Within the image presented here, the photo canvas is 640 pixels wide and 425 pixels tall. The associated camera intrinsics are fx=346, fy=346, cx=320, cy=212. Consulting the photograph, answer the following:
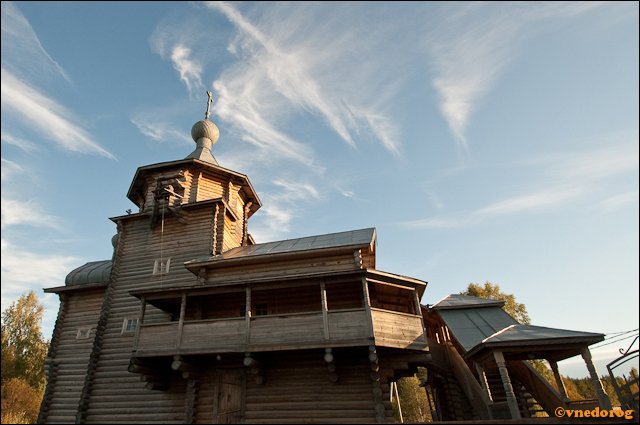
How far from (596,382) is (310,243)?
11641mm

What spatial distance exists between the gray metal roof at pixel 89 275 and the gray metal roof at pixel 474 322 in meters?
18.1

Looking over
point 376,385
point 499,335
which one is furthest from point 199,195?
point 499,335

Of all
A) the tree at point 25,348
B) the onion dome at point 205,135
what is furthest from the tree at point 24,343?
the onion dome at point 205,135

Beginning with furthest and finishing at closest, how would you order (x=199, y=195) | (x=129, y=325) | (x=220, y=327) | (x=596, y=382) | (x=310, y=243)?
1. (x=199, y=195)
2. (x=310, y=243)
3. (x=129, y=325)
4. (x=220, y=327)
5. (x=596, y=382)

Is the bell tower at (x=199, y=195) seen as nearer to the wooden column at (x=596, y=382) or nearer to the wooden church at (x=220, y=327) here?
the wooden church at (x=220, y=327)

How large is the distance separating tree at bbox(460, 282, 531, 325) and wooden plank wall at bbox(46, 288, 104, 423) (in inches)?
1128

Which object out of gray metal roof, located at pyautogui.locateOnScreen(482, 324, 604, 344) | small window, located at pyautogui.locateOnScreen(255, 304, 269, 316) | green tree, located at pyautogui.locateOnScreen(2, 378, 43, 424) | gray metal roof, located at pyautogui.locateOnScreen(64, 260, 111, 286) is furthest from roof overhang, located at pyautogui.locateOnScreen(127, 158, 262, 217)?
green tree, located at pyautogui.locateOnScreen(2, 378, 43, 424)

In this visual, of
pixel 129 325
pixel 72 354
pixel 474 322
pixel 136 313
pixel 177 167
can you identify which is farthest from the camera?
pixel 177 167

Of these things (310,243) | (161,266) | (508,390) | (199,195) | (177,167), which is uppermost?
(177,167)

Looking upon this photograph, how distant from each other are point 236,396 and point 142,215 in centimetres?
1071

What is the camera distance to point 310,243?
55.8ft

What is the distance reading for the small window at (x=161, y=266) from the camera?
667 inches

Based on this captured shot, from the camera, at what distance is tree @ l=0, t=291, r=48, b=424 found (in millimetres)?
31394

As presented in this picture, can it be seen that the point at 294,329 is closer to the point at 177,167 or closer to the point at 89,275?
the point at 177,167
